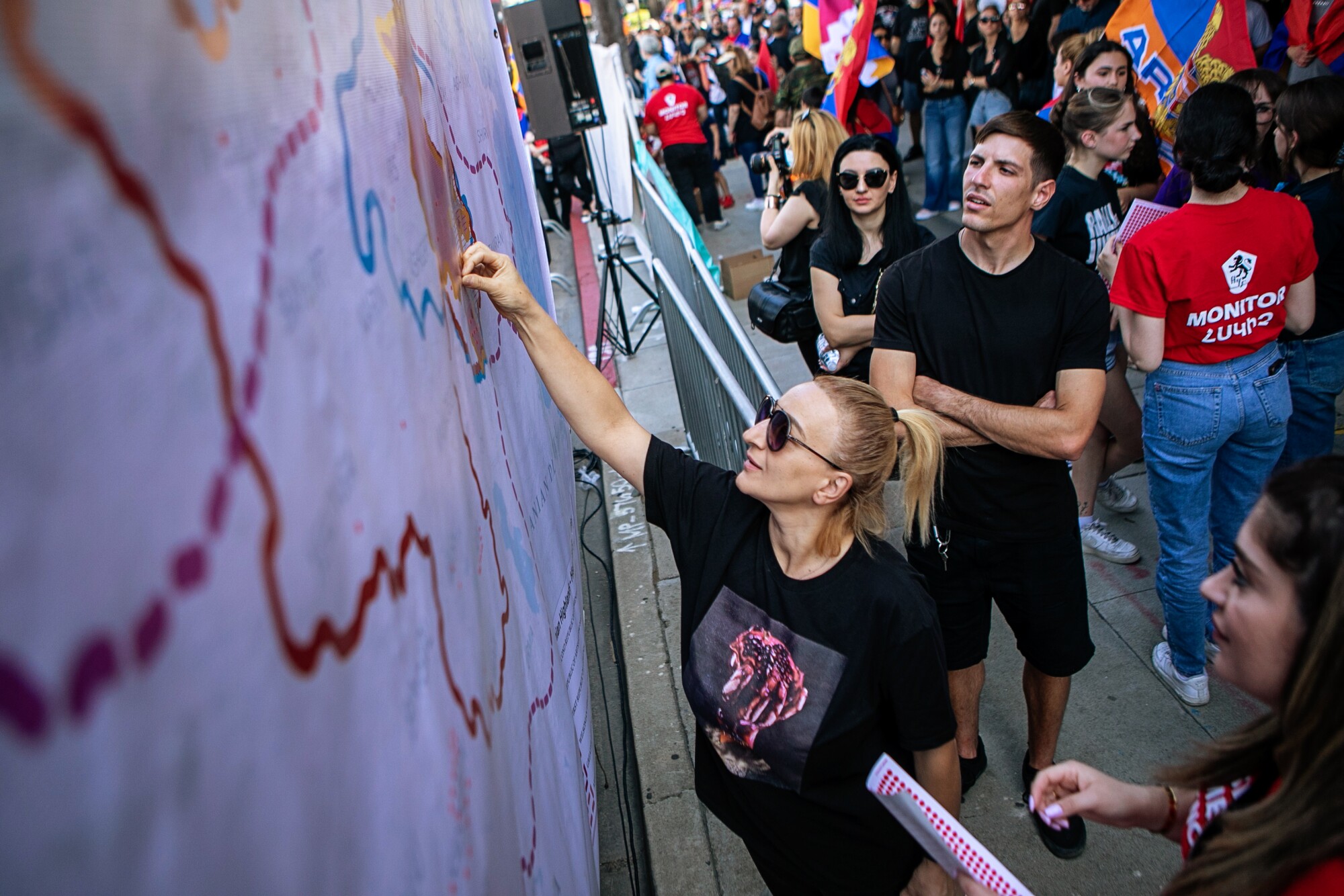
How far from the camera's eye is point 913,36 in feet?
27.0

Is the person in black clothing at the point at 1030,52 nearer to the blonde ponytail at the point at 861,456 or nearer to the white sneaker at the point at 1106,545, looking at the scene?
the white sneaker at the point at 1106,545

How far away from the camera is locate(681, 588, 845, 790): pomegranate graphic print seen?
163 cm

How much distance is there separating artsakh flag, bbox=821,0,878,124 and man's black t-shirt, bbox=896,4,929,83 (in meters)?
2.33

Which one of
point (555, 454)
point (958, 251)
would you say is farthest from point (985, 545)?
point (555, 454)

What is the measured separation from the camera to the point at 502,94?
3.12 meters

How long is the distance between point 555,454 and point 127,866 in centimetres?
249

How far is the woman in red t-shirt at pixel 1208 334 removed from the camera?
2.44 m

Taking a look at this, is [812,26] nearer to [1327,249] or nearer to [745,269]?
[745,269]

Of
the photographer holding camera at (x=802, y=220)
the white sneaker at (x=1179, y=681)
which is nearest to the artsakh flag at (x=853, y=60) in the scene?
the photographer holding camera at (x=802, y=220)

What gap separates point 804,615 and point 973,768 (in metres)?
1.49

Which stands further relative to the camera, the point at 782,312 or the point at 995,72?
the point at 995,72

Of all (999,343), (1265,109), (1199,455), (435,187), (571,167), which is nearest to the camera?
(435,187)

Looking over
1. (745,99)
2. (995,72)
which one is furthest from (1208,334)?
(745,99)

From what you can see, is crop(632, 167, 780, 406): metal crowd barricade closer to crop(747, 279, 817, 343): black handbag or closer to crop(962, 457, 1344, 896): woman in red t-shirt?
crop(747, 279, 817, 343): black handbag
